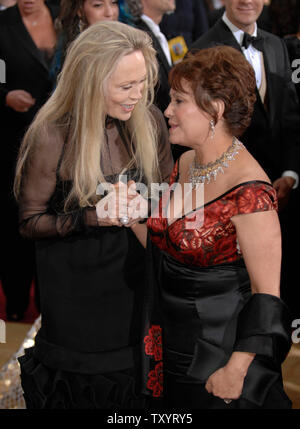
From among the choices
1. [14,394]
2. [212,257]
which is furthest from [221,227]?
[14,394]

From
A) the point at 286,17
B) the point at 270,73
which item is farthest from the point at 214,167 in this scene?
the point at 286,17

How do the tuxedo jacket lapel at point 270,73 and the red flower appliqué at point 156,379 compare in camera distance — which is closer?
the red flower appliqué at point 156,379

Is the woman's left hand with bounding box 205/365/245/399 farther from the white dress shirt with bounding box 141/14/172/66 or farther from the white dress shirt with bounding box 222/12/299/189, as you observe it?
the white dress shirt with bounding box 141/14/172/66

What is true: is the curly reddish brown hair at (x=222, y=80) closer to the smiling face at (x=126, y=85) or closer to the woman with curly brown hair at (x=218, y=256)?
the woman with curly brown hair at (x=218, y=256)

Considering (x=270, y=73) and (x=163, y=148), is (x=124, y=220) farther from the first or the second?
(x=270, y=73)

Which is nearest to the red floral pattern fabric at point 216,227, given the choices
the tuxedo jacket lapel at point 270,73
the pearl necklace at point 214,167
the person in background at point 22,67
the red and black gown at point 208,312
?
Result: the red and black gown at point 208,312

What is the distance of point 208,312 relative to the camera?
6.93ft

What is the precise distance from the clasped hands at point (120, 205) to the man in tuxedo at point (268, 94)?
1.23 metres

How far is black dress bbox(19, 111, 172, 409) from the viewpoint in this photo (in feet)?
7.73

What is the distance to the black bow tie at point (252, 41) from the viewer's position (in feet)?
10.3

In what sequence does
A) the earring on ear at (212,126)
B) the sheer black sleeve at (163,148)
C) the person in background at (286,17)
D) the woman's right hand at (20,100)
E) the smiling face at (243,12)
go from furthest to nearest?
the person in background at (286,17)
the woman's right hand at (20,100)
the smiling face at (243,12)
the sheer black sleeve at (163,148)
the earring on ear at (212,126)

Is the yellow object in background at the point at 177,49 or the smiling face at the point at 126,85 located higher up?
the smiling face at the point at 126,85

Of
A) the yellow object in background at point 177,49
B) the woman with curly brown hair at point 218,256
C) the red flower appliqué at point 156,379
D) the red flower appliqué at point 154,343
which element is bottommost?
the red flower appliqué at point 156,379

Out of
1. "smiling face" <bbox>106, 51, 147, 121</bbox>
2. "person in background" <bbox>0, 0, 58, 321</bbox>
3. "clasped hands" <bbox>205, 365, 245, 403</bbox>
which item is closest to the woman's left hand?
"clasped hands" <bbox>205, 365, 245, 403</bbox>
